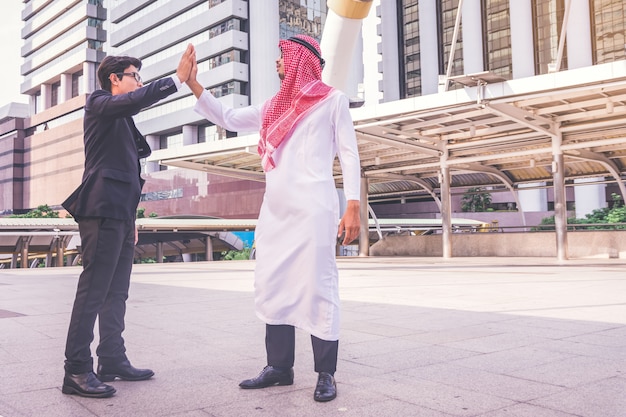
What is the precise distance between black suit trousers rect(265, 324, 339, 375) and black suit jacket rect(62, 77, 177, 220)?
3.55 feet

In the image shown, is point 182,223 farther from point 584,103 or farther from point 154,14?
point 154,14

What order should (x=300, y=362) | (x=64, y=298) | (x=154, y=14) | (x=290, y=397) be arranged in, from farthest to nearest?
1. (x=154, y=14)
2. (x=64, y=298)
3. (x=300, y=362)
4. (x=290, y=397)

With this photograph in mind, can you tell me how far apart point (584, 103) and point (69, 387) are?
1680 centimetres

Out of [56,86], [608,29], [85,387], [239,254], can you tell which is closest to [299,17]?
[608,29]

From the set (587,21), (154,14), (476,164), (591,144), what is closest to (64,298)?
(591,144)

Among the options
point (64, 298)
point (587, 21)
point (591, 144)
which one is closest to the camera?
point (64, 298)

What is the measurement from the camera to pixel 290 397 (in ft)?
9.93

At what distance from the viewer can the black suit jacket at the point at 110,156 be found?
10.7ft

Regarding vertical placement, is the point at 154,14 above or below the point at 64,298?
above

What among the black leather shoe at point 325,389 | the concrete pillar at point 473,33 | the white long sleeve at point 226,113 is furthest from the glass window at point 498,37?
the black leather shoe at point 325,389

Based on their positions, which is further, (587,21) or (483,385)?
(587,21)

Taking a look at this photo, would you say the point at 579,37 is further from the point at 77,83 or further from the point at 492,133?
the point at 77,83

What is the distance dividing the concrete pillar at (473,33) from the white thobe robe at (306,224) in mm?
45778

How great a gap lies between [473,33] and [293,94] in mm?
45957
